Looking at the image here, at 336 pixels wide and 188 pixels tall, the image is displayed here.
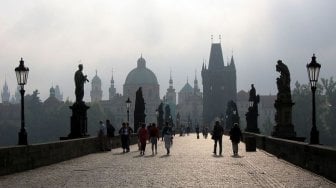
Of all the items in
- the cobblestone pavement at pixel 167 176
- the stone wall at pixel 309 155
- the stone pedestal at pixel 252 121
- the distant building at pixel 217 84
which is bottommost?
the cobblestone pavement at pixel 167 176

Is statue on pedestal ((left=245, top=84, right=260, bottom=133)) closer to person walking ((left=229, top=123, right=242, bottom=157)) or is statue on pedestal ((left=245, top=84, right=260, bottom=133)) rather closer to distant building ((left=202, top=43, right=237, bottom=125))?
person walking ((left=229, top=123, right=242, bottom=157))

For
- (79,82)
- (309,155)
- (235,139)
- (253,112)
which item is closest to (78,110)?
(79,82)

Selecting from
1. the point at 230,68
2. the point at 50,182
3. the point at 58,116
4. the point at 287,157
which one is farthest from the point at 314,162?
the point at 230,68

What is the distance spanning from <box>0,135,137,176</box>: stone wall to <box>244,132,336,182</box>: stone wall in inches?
332

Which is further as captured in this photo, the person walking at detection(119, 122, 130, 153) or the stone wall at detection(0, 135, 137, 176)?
the person walking at detection(119, 122, 130, 153)

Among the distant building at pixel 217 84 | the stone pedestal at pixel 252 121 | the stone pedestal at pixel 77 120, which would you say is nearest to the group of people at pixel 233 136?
the stone pedestal at pixel 77 120

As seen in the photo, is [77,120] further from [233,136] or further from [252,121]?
[252,121]

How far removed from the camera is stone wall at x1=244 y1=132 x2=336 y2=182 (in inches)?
670

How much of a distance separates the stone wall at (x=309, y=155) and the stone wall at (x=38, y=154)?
8428 mm

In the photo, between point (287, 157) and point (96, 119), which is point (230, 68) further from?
point (287, 157)

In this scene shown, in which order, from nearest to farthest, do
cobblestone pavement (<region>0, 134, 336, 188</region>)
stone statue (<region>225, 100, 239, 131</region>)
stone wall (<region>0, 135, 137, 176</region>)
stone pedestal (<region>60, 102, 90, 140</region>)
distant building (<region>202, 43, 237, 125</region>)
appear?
cobblestone pavement (<region>0, 134, 336, 188</region>)
stone wall (<region>0, 135, 137, 176</region>)
stone pedestal (<region>60, 102, 90, 140</region>)
stone statue (<region>225, 100, 239, 131</region>)
distant building (<region>202, 43, 237, 125</region>)

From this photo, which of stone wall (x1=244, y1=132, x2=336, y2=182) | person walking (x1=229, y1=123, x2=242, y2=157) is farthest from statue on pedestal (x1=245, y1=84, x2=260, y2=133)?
stone wall (x1=244, y1=132, x2=336, y2=182)

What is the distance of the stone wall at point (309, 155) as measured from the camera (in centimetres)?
1702

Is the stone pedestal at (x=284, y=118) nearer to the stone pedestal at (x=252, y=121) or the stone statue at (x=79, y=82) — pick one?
the stone statue at (x=79, y=82)
